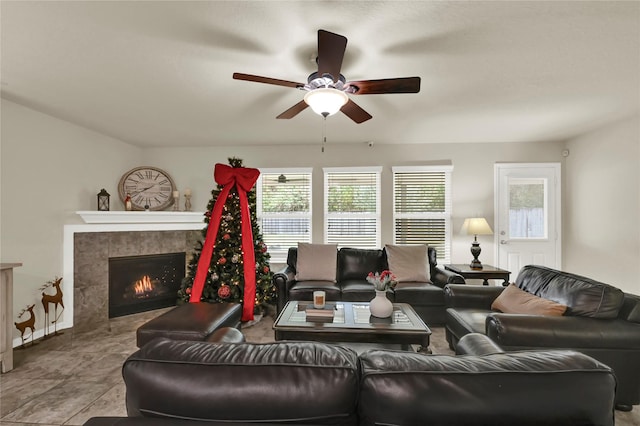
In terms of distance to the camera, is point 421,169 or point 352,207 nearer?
point 421,169

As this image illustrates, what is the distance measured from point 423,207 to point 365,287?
6.03 feet

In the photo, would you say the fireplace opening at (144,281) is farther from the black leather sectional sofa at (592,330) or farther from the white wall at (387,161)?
the black leather sectional sofa at (592,330)

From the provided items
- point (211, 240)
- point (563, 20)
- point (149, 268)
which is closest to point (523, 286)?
point (563, 20)

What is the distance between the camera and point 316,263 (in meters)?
3.97

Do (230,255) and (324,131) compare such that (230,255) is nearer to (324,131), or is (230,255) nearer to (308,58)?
(324,131)

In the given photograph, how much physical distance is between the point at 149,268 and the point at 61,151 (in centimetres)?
181

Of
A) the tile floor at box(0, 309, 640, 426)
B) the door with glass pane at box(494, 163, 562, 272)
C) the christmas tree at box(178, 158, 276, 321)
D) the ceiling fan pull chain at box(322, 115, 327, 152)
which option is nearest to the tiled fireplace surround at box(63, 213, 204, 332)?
the tile floor at box(0, 309, 640, 426)

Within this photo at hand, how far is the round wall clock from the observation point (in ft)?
14.6

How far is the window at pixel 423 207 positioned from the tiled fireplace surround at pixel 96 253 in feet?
11.6

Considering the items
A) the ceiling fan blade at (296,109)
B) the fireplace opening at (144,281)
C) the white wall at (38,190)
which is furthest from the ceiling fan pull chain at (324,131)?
the white wall at (38,190)

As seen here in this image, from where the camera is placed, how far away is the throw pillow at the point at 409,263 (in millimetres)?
3811

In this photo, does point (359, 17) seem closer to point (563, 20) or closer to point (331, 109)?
point (331, 109)

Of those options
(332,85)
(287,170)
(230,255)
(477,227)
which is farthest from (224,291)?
(477,227)

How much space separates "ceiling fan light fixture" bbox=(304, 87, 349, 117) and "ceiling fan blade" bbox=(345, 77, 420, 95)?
0.10 metres
